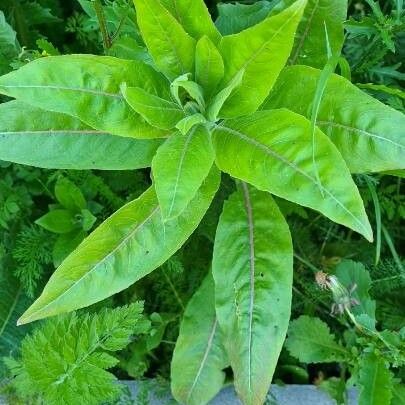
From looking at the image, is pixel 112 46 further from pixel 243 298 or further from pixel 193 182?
pixel 243 298

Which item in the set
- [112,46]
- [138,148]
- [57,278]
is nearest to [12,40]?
[112,46]

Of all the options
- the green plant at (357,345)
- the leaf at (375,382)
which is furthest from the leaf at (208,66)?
the leaf at (375,382)

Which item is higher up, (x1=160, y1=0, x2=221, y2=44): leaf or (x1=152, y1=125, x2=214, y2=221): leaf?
(x1=160, y1=0, x2=221, y2=44): leaf

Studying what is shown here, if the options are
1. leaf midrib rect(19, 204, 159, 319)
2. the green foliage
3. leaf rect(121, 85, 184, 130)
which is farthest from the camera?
the green foliage

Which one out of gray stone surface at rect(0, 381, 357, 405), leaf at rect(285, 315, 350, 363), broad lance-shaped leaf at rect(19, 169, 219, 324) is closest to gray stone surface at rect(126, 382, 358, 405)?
gray stone surface at rect(0, 381, 357, 405)

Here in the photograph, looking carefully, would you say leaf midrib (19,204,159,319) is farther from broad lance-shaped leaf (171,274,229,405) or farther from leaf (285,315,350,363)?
leaf (285,315,350,363)

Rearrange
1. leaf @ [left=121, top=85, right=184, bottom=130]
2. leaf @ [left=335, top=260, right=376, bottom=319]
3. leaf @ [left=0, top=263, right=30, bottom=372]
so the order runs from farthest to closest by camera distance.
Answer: leaf @ [left=0, top=263, right=30, bottom=372]
leaf @ [left=335, top=260, right=376, bottom=319]
leaf @ [left=121, top=85, right=184, bottom=130]
